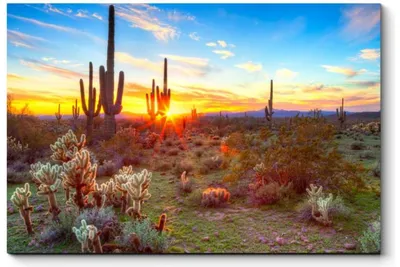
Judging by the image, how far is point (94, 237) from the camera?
352 cm

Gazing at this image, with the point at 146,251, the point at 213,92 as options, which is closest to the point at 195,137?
the point at 213,92

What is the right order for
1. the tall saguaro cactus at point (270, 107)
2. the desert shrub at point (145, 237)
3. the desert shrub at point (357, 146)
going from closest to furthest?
the desert shrub at point (145, 237)
the tall saguaro cactus at point (270, 107)
the desert shrub at point (357, 146)

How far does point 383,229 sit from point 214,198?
2.50 meters

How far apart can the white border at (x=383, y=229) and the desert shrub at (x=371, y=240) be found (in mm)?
144

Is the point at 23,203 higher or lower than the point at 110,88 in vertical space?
lower

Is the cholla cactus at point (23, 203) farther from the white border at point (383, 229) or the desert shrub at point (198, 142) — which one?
the desert shrub at point (198, 142)

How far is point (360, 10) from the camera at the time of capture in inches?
173

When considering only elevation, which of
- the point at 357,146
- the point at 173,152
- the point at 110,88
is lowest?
the point at 173,152

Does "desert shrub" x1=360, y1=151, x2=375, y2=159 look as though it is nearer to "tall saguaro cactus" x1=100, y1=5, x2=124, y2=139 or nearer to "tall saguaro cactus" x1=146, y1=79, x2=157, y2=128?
"tall saguaro cactus" x1=146, y1=79, x2=157, y2=128

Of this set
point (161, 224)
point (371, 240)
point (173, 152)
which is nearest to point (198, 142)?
point (173, 152)

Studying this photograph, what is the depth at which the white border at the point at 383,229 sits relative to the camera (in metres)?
4.12

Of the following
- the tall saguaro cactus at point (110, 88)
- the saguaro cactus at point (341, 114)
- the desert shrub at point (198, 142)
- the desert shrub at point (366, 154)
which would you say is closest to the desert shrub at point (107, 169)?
the tall saguaro cactus at point (110, 88)

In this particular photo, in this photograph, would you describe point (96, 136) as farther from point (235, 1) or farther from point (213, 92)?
point (235, 1)

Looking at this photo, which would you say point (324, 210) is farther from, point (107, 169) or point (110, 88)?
point (110, 88)
